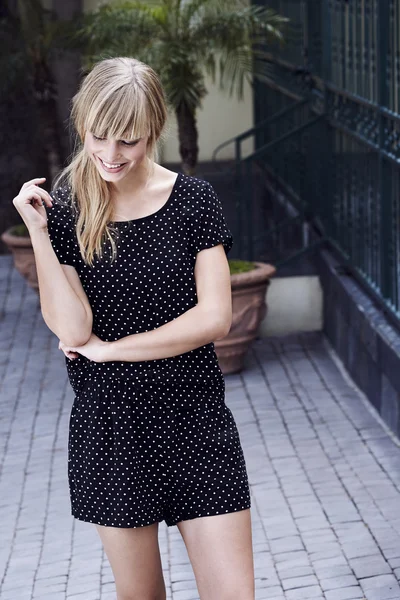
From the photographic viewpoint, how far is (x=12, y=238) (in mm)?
9109

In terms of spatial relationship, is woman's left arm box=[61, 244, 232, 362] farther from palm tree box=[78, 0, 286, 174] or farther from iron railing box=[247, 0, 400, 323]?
palm tree box=[78, 0, 286, 174]

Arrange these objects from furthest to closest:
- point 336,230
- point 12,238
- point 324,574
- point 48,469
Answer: point 12,238 < point 336,230 < point 48,469 < point 324,574

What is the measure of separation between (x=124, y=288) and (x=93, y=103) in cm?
48

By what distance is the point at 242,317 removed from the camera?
725 cm

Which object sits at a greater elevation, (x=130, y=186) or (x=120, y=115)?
(x=120, y=115)

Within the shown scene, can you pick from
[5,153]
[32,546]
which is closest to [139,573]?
[32,546]

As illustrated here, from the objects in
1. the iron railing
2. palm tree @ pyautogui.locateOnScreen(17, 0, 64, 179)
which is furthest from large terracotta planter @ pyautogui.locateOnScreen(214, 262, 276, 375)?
palm tree @ pyautogui.locateOnScreen(17, 0, 64, 179)

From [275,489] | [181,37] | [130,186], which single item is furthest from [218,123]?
[130,186]

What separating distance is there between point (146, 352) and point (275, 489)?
2.70 m

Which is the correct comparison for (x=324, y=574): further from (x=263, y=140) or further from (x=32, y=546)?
(x=263, y=140)

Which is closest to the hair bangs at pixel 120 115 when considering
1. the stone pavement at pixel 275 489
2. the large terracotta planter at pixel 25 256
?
the stone pavement at pixel 275 489

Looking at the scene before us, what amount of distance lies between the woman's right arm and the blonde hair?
8cm

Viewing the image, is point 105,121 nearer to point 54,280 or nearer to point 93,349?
point 54,280

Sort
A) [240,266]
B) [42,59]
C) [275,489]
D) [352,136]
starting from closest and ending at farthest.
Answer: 1. [275,489]
2. [352,136]
3. [240,266]
4. [42,59]
